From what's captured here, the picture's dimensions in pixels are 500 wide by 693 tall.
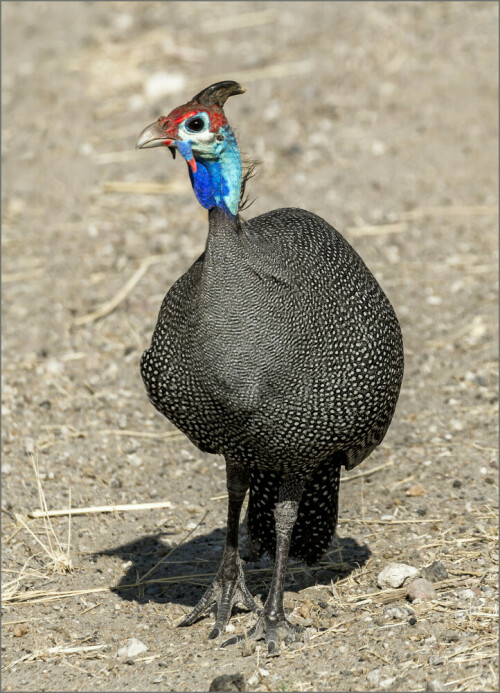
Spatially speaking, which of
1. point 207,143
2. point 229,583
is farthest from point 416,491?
point 207,143

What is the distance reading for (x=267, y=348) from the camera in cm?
366

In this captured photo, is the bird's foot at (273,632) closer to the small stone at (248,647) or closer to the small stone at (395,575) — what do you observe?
the small stone at (248,647)

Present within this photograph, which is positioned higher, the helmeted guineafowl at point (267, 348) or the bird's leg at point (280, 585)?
the helmeted guineafowl at point (267, 348)

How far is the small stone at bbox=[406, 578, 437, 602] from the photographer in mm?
4367

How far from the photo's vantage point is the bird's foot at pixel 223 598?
4430 mm

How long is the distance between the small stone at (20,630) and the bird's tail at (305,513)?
1.00 metres

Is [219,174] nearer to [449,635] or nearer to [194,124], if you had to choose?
[194,124]

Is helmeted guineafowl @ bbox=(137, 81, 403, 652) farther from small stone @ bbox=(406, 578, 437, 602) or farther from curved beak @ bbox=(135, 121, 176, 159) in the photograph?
small stone @ bbox=(406, 578, 437, 602)

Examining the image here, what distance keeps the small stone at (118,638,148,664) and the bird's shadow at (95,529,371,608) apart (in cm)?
44

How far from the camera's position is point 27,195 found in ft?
29.2

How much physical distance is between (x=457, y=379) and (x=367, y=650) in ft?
8.84

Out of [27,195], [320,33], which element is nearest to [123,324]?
[27,195]

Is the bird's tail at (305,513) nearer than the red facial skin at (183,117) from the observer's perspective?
No

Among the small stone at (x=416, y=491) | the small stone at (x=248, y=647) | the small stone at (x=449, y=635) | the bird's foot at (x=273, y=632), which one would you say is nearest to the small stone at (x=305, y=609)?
the bird's foot at (x=273, y=632)
